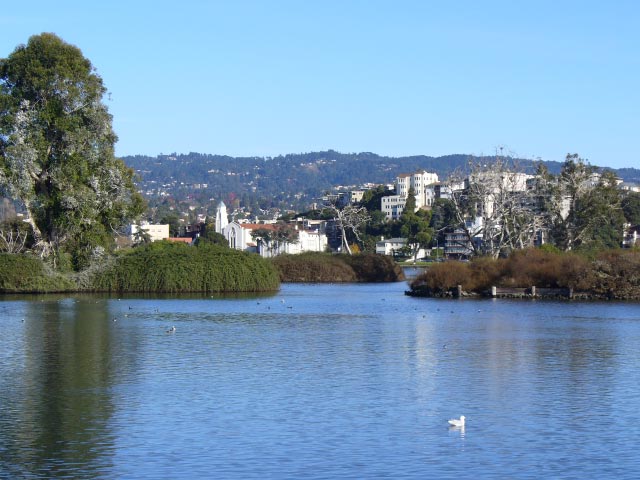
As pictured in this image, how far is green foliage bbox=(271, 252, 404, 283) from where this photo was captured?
80000 mm

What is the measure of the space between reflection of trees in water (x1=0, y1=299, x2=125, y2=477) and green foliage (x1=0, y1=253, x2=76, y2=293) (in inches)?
773

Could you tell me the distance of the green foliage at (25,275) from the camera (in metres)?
54.5

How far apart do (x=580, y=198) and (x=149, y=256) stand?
3310 centimetres

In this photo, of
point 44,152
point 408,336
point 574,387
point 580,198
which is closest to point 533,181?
point 580,198

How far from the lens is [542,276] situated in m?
56.8

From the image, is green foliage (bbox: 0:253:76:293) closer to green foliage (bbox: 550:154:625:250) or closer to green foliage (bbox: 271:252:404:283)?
green foliage (bbox: 271:252:404:283)

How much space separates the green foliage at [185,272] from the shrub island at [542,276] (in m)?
9.75

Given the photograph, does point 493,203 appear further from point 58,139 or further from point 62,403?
point 62,403

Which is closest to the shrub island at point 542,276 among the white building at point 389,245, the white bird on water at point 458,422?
the white bird on water at point 458,422

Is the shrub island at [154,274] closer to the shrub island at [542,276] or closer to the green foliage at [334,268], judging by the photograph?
the shrub island at [542,276]

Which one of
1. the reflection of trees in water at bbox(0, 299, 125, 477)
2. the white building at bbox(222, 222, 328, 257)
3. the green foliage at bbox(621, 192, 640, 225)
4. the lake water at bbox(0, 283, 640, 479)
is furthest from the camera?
the white building at bbox(222, 222, 328, 257)

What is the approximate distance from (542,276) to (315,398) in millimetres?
37292

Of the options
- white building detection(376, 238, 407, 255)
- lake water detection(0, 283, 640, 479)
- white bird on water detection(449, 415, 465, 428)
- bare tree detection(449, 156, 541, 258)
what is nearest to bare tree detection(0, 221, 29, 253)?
lake water detection(0, 283, 640, 479)

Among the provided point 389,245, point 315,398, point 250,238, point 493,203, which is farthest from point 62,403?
point 250,238
